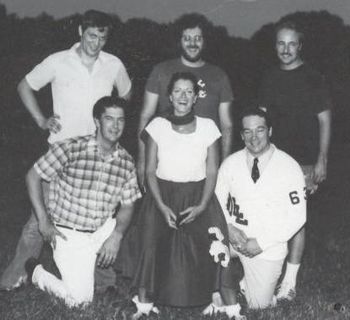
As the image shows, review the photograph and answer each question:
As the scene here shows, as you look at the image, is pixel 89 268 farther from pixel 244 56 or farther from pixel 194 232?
pixel 244 56

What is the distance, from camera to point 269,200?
488cm

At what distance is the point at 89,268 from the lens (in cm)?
494

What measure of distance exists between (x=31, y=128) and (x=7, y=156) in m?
1.91

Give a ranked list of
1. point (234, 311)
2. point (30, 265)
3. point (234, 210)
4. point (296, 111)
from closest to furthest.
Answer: point (234, 311) → point (234, 210) → point (30, 265) → point (296, 111)

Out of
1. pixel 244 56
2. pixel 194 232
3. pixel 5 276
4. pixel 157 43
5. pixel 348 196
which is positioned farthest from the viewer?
pixel 244 56

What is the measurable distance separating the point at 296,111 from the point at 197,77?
94cm

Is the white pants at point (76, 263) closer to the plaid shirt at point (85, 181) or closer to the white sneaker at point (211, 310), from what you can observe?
the plaid shirt at point (85, 181)

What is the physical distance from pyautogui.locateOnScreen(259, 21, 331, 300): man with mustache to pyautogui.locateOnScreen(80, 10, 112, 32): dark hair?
152 centimetres

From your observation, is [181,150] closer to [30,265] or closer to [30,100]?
[30,100]

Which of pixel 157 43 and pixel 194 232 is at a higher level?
pixel 157 43

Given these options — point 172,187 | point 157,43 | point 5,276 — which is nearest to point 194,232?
point 172,187

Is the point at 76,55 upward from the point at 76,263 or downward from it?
upward

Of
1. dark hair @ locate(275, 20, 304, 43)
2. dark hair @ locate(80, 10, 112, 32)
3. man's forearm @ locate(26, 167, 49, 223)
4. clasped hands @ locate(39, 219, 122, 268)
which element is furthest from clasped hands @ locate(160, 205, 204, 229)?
dark hair @ locate(275, 20, 304, 43)

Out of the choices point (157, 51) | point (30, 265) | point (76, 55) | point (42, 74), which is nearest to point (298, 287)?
point (30, 265)
